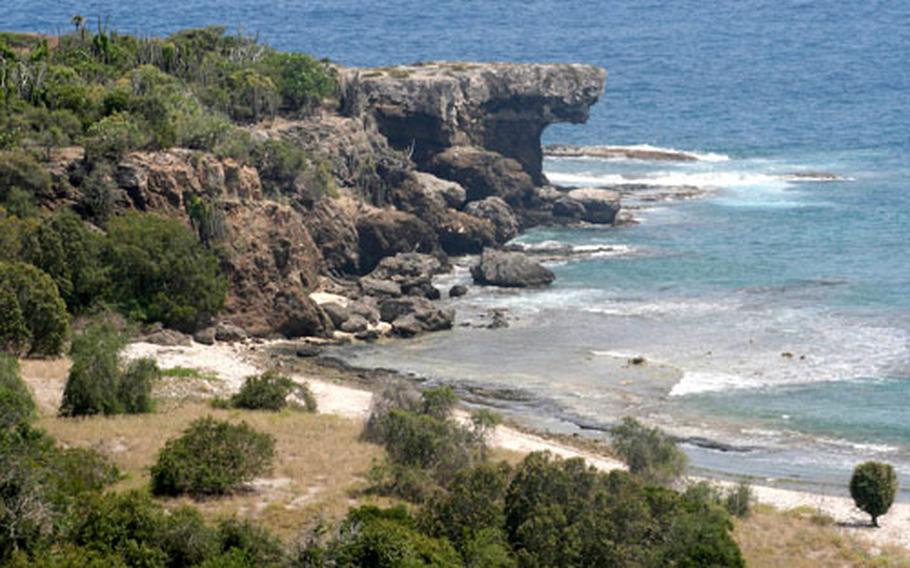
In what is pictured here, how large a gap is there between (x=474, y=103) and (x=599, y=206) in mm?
10921

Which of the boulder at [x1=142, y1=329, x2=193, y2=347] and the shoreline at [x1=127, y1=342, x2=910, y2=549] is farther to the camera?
the boulder at [x1=142, y1=329, x2=193, y2=347]

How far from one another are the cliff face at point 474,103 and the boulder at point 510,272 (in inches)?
686

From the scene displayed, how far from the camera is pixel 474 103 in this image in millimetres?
111562

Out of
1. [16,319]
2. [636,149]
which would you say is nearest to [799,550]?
[16,319]

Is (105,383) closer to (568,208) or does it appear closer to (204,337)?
(204,337)

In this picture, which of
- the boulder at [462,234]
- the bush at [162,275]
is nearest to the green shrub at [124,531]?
the bush at [162,275]

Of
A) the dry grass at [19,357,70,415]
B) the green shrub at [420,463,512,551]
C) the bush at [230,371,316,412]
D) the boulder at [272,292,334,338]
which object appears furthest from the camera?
the boulder at [272,292,334,338]

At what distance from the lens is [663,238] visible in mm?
106250

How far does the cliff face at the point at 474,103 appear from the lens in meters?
108

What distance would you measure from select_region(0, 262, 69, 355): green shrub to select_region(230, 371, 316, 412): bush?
8.58m

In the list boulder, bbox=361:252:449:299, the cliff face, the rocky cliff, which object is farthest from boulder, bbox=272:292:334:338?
the cliff face

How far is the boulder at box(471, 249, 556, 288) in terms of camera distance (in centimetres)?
9181

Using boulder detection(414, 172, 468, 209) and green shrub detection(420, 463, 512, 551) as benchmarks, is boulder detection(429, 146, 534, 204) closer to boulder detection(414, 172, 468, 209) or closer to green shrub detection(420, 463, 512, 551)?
boulder detection(414, 172, 468, 209)

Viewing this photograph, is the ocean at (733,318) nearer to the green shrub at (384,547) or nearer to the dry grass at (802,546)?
the dry grass at (802,546)
